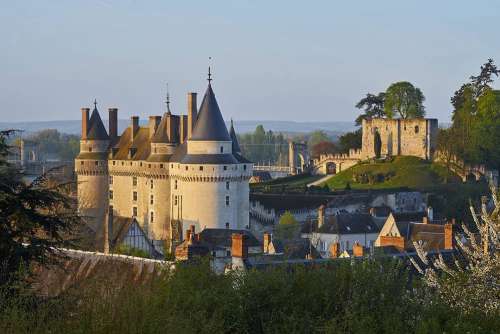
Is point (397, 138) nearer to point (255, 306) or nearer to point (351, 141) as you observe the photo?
point (351, 141)

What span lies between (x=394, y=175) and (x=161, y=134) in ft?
64.6

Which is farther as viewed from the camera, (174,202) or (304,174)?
(304,174)

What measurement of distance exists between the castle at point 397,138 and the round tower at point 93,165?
22.7 meters

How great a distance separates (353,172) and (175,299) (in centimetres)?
5686

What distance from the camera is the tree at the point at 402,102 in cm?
8025

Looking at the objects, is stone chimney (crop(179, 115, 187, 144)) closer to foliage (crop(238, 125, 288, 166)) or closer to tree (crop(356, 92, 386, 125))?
tree (crop(356, 92, 386, 125))

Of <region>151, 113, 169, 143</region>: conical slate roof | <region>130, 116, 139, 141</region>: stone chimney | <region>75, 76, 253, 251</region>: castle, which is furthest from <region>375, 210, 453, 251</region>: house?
<region>130, 116, 139, 141</region>: stone chimney

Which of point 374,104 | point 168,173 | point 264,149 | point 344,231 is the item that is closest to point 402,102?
point 374,104

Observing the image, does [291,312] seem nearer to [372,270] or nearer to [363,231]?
[372,270]

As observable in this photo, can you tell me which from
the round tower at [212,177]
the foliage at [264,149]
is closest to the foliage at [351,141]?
the round tower at [212,177]

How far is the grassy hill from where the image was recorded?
66.4 metres

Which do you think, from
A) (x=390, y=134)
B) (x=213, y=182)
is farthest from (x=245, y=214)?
(x=390, y=134)

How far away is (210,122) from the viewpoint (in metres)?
49.5

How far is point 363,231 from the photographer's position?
47.2 metres
